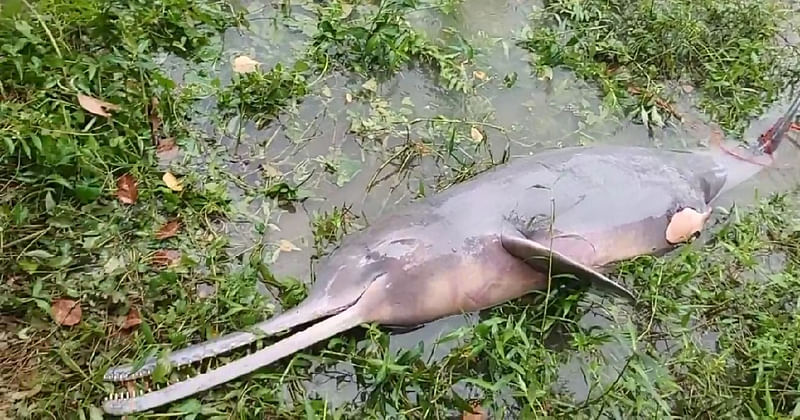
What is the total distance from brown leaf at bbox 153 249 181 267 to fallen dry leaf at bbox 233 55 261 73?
1.11 meters

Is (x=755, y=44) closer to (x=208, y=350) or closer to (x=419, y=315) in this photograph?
(x=419, y=315)

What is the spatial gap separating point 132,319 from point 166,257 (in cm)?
31

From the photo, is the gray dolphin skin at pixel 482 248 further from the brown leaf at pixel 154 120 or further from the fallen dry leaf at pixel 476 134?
the brown leaf at pixel 154 120

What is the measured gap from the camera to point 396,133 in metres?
4.07

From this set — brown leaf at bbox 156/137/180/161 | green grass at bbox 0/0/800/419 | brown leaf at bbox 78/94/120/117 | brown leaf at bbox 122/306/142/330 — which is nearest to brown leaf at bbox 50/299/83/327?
green grass at bbox 0/0/800/419

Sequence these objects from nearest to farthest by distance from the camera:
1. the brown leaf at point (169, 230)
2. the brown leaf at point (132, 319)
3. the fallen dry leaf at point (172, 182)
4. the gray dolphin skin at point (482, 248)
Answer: the gray dolphin skin at point (482, 248) < the brown leaf at point (132, 319) < the brown leaf at point (169, 230) < the fallen dry leaf at point (172, 182)

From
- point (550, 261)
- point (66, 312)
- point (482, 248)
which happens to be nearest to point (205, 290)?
point (66, 312)

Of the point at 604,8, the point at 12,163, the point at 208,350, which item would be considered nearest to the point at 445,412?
the point at 208,350

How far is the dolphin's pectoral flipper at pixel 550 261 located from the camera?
3.23 meters

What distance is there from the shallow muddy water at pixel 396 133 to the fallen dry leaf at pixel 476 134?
39 mm

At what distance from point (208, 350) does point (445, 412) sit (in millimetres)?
896

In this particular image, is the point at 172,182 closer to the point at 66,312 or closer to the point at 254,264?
the point at 254,264

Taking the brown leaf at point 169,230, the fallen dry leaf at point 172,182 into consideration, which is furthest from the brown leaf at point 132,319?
the fallen dry leaf at point 172,182

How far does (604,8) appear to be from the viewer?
4.77 meters
